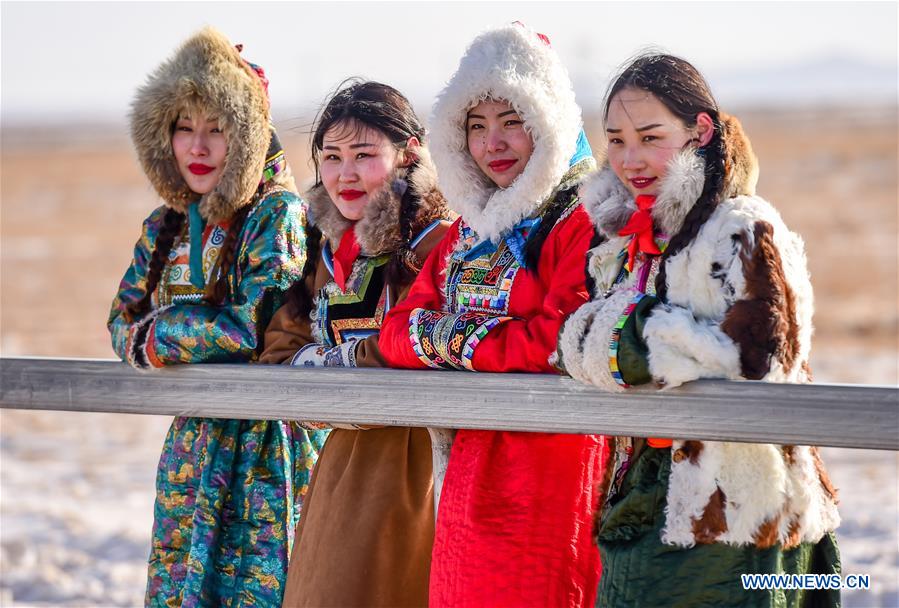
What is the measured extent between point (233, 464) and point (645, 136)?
65.8 inches

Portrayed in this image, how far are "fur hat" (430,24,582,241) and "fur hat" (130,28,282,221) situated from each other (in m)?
0.75

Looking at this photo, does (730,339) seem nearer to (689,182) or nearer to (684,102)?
(689,182)

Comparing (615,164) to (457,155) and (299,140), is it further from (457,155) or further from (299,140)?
(299,140)

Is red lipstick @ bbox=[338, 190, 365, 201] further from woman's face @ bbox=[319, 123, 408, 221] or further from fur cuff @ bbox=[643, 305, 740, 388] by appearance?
fur cuff @ bbox=[643, 305, 740, 388]

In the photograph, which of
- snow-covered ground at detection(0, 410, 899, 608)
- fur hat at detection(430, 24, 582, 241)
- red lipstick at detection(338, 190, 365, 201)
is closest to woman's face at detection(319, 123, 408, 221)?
red lipstick at detection(338, 190, 365, 201)

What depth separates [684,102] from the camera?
263cm

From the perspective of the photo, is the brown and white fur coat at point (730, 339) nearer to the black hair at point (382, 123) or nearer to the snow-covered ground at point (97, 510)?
the black hair at point (382, 123)

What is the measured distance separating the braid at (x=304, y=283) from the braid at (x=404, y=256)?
1.07 feet

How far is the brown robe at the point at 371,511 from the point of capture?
3.13m

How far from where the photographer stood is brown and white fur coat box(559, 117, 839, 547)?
237 centimetres

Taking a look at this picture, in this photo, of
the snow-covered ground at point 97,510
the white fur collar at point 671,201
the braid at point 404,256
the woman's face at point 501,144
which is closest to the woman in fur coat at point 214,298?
the braid at point 404,256

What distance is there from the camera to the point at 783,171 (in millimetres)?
31641

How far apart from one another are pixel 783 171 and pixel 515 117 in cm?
3017

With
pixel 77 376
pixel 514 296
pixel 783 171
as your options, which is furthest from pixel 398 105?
pixel 783 171
